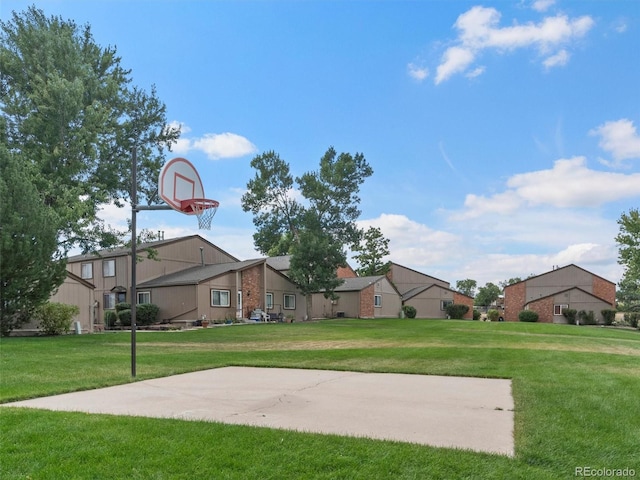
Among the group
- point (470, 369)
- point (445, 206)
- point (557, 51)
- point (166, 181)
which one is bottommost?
point (470, 369)

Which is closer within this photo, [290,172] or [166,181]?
[166,181]

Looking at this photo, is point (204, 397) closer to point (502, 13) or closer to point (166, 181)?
point (166, 181)

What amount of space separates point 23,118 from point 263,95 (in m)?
11.2

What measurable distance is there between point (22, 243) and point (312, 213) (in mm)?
22629

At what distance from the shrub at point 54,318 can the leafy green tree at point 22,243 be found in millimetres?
2438

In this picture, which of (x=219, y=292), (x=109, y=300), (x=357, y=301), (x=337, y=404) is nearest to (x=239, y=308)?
(x=219, y=292)

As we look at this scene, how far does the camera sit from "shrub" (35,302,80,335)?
706 inches

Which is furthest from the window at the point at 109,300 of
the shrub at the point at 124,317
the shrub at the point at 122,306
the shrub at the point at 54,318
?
the shrub at the point at 54,318

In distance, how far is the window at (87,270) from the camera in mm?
33250

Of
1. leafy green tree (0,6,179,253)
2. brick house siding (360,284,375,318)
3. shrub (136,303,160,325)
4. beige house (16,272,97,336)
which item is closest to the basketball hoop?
leafy green tree (0,6,179,253)

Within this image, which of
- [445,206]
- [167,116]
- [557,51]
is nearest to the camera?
[557,51]

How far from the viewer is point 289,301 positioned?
34.9 metres

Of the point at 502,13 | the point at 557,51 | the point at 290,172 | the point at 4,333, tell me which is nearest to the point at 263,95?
the point at 502,13

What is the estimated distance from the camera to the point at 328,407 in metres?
5.55
